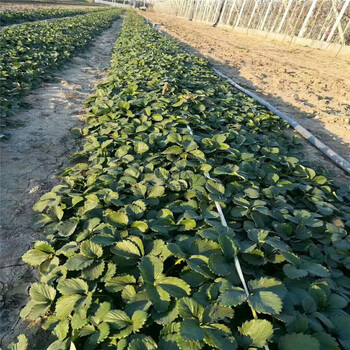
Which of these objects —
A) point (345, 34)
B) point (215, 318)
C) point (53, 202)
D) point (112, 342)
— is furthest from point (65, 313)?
point (345, 34)

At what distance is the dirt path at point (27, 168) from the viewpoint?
4.79ft

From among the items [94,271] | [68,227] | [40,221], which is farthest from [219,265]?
[40,221]

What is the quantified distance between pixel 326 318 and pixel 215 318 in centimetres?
50

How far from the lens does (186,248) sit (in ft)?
4.53

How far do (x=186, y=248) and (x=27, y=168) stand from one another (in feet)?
6.11

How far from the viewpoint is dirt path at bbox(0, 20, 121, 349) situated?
4.79 feet

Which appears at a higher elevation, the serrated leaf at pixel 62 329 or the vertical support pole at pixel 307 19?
the vertical support pole at pixel 307 19

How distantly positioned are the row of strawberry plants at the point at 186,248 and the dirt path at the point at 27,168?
0.16m

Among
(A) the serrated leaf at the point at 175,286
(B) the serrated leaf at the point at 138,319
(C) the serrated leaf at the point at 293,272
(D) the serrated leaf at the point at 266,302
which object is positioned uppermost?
(D) the serrated leaf at the point at 266,302

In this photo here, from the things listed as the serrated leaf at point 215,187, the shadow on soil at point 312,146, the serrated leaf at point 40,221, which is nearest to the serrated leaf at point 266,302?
the serrated leaf at point 215,187

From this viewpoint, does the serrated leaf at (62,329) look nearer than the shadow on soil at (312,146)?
Yes

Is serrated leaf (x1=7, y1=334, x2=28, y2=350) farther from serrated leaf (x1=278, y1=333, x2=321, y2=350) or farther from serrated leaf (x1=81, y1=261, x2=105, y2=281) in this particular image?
serrated leaf (x1=278, y1=333, x2=321, y2=350)

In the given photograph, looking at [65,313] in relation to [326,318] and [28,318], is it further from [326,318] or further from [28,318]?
[326,318]

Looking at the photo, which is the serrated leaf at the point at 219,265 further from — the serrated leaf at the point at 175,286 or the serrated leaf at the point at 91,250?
the serrated leaf at the point at 91,250
